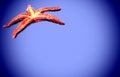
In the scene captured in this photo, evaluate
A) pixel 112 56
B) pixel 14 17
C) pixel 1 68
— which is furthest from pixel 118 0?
pixel 1 68

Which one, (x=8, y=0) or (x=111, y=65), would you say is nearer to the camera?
(x=111, y=65)

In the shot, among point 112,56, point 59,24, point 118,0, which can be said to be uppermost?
point 118,0

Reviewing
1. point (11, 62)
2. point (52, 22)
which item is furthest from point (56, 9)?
point (11, 62)

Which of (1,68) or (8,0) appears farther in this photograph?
(8,0)

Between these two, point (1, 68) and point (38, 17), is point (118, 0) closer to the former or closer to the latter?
point (38, 17)

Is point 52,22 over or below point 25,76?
over

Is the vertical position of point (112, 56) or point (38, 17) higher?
point (38, 17)

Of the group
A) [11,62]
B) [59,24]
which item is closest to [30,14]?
[59,24]

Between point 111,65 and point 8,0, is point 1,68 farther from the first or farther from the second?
point 111,65

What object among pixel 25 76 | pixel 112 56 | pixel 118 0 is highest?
pixel 118 0
